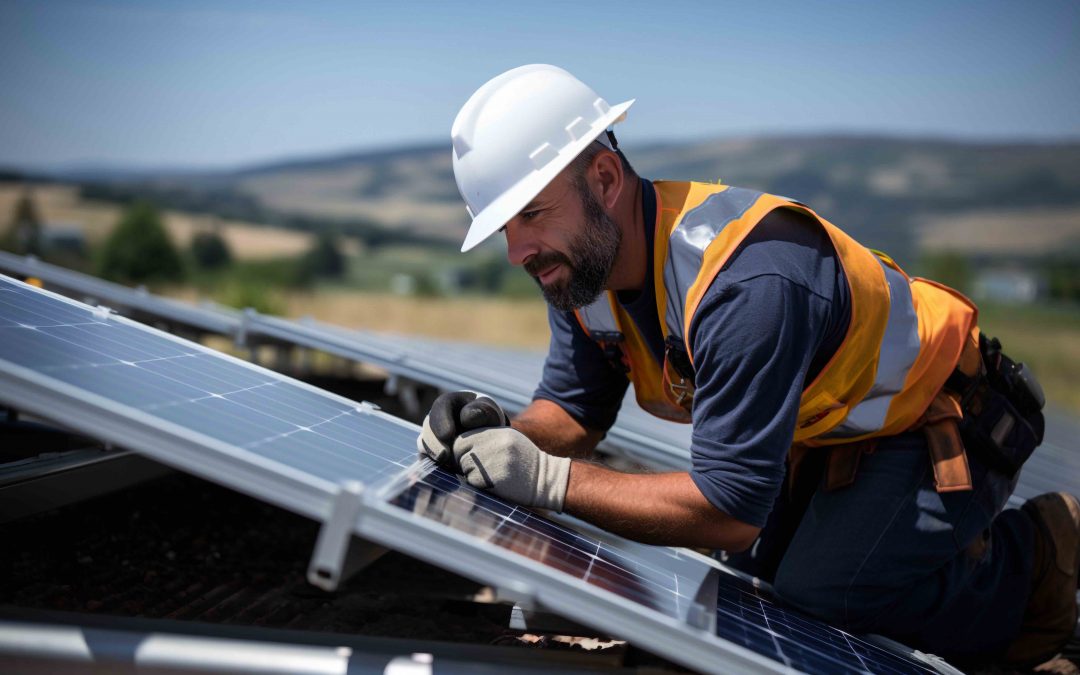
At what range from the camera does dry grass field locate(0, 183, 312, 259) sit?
169 feet

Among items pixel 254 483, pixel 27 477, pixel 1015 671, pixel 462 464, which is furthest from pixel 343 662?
→ pixel 1015 671

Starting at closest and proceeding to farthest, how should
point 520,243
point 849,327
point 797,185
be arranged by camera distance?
point 849,327, point 520,243, point 797,185

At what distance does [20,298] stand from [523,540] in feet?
6.59

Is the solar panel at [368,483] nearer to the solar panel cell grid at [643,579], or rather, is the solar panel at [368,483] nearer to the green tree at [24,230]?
the solar panel cell grid at [643,579]

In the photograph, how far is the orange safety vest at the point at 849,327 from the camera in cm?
297

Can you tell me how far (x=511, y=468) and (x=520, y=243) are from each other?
81cm

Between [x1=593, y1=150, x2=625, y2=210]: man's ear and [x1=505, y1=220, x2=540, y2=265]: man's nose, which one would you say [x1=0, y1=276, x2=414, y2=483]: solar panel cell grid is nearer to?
[x1=505, y1=220, x2=540, y2=265]: man's nose

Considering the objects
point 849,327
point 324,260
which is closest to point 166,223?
point 324,260

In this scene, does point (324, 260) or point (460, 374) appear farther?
point (324, 260)

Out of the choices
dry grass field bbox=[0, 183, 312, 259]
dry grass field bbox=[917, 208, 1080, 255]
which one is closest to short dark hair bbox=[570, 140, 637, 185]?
dry grass field bbox=[0, 183, 312, 259]

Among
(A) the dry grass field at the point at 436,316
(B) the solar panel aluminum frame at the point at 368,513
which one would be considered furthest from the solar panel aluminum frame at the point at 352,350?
(A) the dry grass field at the point at 436,316

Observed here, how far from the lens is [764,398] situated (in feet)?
8.84

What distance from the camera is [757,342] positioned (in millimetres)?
2668

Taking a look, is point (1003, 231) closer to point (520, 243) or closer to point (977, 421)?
point (977, 421)
